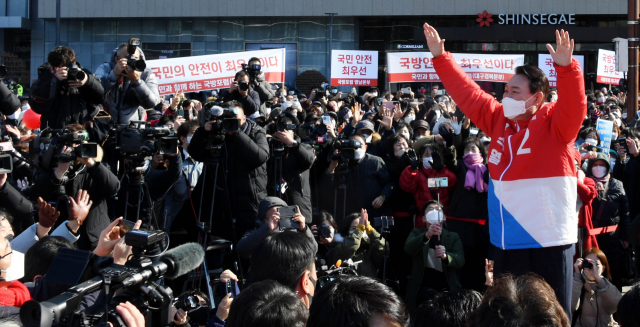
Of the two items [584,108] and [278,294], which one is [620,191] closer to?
[584,108]

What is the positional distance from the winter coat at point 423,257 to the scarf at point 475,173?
536mm

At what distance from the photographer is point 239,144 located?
5.00m

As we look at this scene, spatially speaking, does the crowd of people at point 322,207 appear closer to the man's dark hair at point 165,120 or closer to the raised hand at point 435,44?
the raised hand at point 435,44

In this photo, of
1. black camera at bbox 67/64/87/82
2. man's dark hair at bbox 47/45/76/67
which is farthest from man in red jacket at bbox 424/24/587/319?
man's dark hair at bbox 47/45/76/67

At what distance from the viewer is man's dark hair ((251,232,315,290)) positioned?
303 cm

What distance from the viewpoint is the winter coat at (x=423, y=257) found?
5637 millimetres

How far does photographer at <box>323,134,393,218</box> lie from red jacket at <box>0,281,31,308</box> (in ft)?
13.0

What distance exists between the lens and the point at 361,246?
5.65 metres

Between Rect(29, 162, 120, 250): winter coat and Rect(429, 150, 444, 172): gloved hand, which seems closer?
Rect(29, 162, 120, 250): winter coat

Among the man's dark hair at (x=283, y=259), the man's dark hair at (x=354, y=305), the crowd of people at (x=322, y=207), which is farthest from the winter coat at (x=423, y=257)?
the man's dark hair at (x=354, y=305)

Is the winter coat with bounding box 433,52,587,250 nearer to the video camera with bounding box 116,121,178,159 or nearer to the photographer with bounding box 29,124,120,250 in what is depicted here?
the video camera with bounding box 116,121,178,159

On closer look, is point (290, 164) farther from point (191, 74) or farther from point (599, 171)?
point (191, 74)

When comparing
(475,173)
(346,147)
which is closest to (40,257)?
(346,147)

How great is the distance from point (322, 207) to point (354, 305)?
186 inches
